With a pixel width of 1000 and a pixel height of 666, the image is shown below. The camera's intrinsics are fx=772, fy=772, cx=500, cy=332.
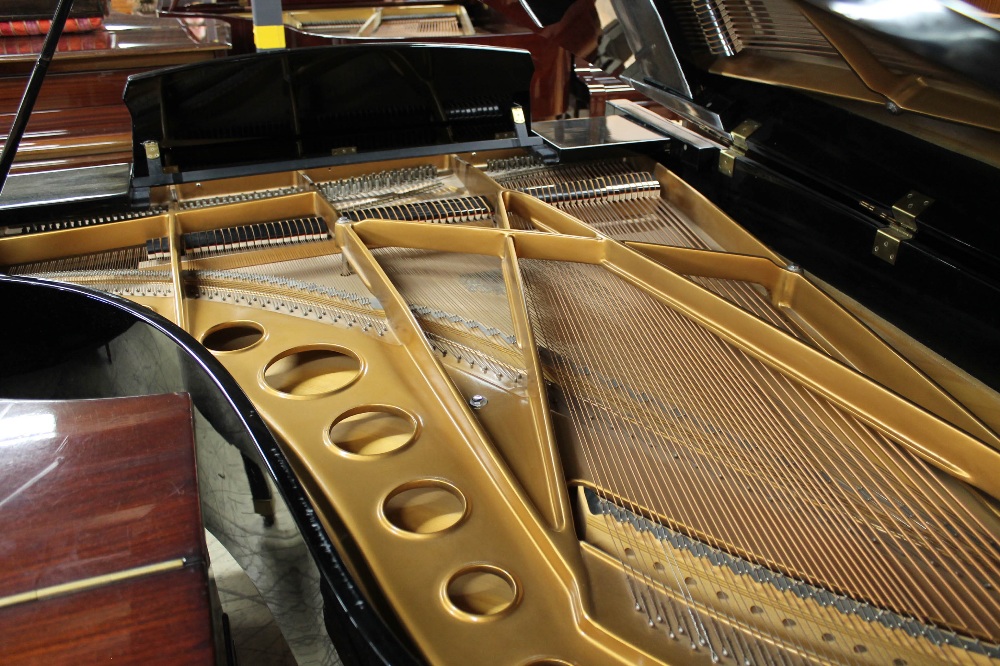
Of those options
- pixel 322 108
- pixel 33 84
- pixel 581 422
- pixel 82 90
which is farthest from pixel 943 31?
pixel 82 90

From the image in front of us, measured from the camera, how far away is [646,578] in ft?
4.41

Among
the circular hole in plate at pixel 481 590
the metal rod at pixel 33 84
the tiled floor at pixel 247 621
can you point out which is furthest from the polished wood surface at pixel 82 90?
the circular hole in plate at pixel 481 590

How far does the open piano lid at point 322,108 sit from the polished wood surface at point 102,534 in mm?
1569

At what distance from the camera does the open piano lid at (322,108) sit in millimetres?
2676

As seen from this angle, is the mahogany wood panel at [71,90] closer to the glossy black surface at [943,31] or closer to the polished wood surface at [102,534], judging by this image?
the polished wood surface at [102,534]

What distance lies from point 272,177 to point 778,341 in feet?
6.18

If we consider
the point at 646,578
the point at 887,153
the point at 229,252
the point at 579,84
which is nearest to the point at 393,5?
the point at 579,84

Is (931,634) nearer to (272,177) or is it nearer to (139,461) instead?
(139,461)

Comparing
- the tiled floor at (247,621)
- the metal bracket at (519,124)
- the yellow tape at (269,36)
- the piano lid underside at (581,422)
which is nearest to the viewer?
the piano lid underside at (581,422)

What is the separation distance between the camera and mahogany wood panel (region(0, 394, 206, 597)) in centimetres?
104

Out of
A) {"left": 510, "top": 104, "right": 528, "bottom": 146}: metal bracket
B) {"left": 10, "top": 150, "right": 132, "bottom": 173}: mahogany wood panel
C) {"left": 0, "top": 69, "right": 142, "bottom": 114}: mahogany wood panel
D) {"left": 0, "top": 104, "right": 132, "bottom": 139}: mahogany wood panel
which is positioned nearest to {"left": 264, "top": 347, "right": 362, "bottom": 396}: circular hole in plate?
{"left": 510, "top": 104, "right": 528, "bottom": 146}: metal bracket

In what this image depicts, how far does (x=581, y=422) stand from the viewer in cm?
179

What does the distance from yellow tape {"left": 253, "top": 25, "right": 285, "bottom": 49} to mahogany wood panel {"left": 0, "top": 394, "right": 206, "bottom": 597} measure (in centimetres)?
202

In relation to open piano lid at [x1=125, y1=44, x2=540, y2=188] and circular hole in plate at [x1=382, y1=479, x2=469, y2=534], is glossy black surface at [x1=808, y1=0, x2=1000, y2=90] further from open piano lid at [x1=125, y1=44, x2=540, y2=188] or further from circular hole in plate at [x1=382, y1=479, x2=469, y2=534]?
open piano lid at [x1=125, y1=44, x2=540, y2=188]
